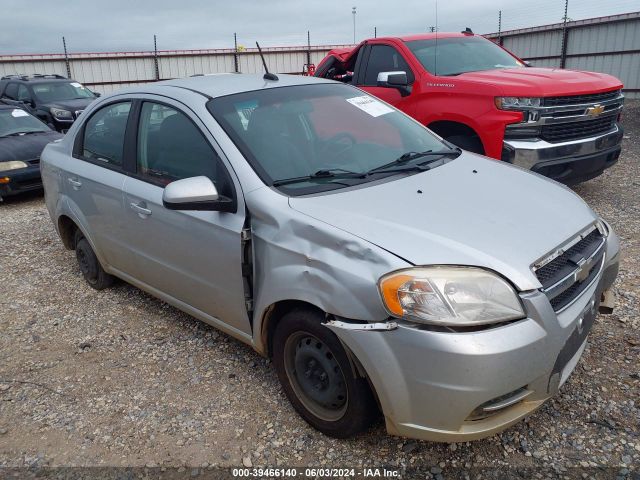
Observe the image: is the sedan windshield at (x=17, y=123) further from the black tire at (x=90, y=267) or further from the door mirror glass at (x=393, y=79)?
the door mirror glass at (x=393, y=79)

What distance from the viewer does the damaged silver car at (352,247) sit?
84.1 inches

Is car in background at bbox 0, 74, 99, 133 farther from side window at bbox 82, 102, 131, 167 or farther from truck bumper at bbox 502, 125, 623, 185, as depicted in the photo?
truck bumper at bbox 502, 125, 623, 185

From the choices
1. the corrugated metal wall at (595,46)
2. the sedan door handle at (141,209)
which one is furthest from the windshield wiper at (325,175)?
the corrugated metal wall at (595,46)

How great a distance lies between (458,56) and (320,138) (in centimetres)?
396

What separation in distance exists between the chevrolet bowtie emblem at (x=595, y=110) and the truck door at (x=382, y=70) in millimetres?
1811

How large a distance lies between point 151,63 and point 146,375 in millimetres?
18674

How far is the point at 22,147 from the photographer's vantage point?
8227mm

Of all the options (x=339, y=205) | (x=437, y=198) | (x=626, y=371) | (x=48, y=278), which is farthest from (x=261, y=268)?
(x=48, y=278)

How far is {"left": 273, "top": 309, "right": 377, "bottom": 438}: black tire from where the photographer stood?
240 cm

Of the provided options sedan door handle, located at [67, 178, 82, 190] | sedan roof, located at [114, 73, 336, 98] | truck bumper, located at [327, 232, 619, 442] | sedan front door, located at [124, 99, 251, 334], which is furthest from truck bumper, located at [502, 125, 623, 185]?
sedan door handle, located at [67, 178, 82, 190]

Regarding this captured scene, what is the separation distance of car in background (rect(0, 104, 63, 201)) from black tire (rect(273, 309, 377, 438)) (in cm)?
670

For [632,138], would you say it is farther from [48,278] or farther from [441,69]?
[48,278]

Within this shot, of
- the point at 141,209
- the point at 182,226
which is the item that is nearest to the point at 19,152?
the point at 141,209

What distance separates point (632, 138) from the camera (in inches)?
389
